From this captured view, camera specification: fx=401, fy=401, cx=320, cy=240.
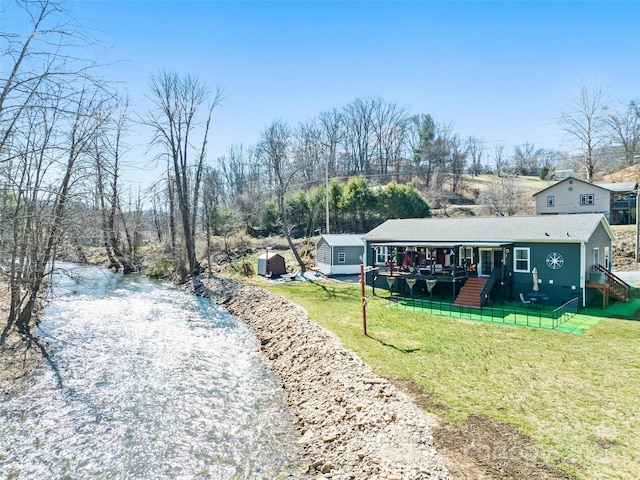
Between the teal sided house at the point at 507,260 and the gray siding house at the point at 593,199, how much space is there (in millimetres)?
17275

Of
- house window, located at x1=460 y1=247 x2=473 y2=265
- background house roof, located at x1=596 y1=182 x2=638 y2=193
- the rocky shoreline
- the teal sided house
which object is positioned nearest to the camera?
the rocky shoreline

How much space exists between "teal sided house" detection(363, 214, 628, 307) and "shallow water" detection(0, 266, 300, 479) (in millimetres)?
10404

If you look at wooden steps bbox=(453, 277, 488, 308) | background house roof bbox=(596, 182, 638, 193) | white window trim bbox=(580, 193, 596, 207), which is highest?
background house roof bbox=(596, 182, 638, 193)

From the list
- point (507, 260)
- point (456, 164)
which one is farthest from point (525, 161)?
point (507, 260)

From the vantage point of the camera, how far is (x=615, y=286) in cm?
2014

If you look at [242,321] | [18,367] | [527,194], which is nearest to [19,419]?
[18,367]

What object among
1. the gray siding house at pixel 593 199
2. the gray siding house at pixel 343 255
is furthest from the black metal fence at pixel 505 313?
the gray siding house at pixel 593 199

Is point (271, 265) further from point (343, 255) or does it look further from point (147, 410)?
point (147, 410)

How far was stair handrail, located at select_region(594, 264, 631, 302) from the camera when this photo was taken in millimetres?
19297

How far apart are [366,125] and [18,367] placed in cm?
6185

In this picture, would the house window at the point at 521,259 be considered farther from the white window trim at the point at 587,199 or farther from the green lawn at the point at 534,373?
the white window trim at the point at 587,199

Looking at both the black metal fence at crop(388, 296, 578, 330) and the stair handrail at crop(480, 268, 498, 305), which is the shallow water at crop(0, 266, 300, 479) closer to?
the black metal fence at crop(388, 296, 578, 330)

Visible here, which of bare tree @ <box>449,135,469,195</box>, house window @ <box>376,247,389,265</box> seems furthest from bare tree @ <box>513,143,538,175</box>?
house window @ <box>376,247,389,265</box>

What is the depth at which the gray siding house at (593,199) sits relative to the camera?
37375 mm
